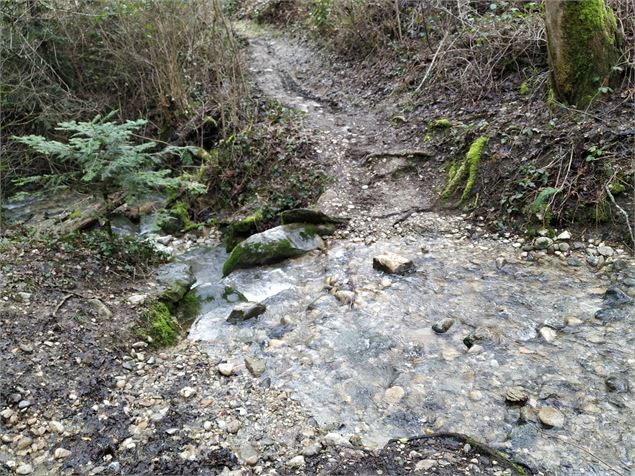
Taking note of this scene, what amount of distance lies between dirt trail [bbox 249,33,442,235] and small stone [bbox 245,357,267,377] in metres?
2.51

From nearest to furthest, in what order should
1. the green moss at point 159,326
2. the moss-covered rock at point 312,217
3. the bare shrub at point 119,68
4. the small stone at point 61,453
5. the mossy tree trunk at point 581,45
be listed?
the small stone at point 61,453
the green moss at point 159,326
the mossy tree trunk at point 581,45
the moss-covered rock at point 312,217
the bare shrub at point 119,68

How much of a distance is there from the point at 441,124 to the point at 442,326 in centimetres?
384

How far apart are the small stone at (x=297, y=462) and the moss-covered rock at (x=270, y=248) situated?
10.1 ft

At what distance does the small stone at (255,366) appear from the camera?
12.7 ft

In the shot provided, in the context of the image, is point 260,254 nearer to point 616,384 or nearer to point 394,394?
point 394,394

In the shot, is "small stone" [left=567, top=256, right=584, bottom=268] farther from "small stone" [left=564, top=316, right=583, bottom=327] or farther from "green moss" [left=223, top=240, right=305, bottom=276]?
"green moss" [left=223, top=240, right=305, bottom=276]

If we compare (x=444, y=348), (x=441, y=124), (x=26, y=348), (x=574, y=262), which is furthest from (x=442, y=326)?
(x=441, y=124)

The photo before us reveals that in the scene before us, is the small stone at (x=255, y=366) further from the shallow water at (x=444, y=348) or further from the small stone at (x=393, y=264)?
the small stone at (x=393, y=264)

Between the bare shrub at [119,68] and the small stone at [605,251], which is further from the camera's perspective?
the bare shrub at [119,68]

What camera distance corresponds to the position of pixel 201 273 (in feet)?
20.1

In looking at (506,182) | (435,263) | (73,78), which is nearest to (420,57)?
(506,182)

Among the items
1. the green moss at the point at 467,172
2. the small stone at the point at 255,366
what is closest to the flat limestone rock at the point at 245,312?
the small stone at the point at 255,366

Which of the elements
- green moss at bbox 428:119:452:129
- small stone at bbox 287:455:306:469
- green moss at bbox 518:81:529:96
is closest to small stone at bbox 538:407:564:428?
small stone at bbox 287:455:306:469

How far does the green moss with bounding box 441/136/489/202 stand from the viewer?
595cm
